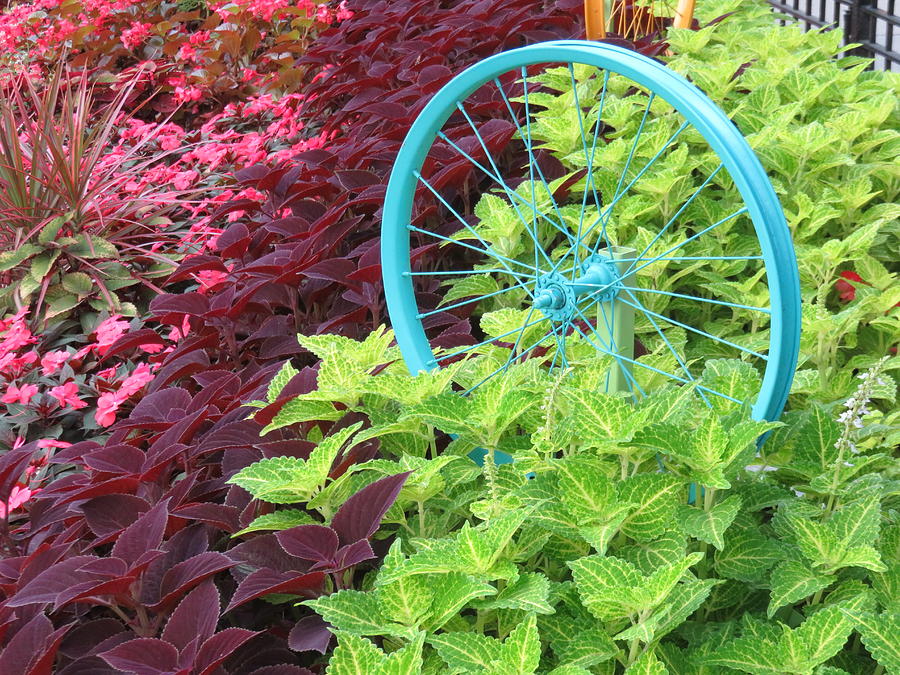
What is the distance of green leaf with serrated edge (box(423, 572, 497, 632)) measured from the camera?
116cm

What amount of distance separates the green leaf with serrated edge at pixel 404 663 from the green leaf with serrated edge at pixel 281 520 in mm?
345

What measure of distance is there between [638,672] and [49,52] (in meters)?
5.11

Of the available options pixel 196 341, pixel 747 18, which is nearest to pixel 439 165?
pixel 196 341

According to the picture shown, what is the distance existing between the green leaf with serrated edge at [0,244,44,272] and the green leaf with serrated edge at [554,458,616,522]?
237cm

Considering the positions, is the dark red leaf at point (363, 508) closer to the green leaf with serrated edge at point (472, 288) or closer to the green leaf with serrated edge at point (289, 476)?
the green leaf with serrated edge at point (289, 476)

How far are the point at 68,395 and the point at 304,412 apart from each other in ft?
3.50

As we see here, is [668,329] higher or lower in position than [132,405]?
higher

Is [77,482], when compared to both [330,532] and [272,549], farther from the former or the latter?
[330,532]

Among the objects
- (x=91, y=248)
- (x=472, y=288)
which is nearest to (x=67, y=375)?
→ (x=91, y=248)

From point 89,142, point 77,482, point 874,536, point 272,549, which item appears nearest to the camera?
point 874,536

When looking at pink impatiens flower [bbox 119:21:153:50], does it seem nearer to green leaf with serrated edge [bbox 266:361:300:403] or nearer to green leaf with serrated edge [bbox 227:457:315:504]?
green leaf with serrated edge [bbox 266:361:300:403]

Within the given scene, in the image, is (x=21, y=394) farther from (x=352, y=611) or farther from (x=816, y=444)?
(x=816, y=444)

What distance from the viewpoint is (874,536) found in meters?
1.22

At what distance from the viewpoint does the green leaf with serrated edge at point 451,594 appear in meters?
1.16
